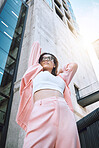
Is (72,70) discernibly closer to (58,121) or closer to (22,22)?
(58,121)

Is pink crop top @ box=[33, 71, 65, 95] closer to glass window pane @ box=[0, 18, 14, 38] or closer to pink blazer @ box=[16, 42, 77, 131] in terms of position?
pink blazer @ box=[16, 42, 77, 131]

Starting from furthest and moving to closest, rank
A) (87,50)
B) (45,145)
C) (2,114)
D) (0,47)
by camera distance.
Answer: (87,50)
(0,47)
(2,114)
(45,145)

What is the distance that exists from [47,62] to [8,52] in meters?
3.94

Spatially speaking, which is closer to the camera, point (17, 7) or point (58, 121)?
point (58, 121)

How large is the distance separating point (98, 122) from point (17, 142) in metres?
2.22

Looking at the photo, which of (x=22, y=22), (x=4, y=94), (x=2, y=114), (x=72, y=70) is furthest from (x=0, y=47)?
(x=72, y=70)

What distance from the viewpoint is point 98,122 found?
341 cm

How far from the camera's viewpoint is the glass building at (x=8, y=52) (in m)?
4.41

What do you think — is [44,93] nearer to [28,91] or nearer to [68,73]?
[28,91]

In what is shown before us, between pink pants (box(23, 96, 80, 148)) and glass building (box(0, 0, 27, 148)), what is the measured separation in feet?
9.70

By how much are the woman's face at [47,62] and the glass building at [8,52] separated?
2650 millimetres

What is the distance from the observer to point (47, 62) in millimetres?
2521

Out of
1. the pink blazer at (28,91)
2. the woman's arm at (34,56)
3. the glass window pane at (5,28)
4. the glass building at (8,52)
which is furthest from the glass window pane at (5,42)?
the pink blazer at (28,91)

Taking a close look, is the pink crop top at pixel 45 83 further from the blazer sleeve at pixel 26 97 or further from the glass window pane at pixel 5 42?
the glass window pane at pixel 5 42
